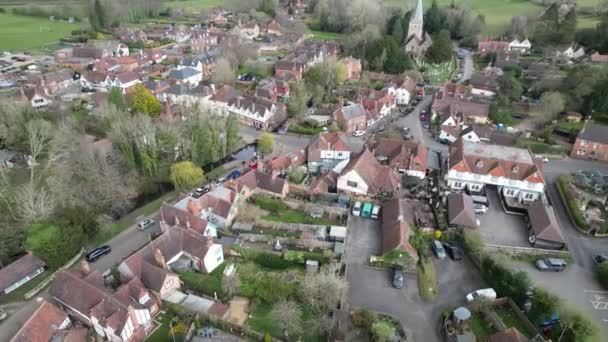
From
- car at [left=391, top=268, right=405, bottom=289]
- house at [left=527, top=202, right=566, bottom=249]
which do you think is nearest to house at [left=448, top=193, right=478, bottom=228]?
house at [left=527, top=202, right=566, bottom=249]

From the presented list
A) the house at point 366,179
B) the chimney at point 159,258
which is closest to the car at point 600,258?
the house at point 366,179

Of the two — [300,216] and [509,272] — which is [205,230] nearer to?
[300,216]

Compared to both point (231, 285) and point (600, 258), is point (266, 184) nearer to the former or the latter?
point (231, 285)

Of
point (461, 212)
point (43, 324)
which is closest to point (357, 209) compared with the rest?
point (461, 212)

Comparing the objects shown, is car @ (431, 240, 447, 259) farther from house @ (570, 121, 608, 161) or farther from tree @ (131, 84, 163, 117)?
tree @ (131, 84, 163, 117)

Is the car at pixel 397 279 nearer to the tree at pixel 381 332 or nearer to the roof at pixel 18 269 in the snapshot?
the tree at pixel 381 332

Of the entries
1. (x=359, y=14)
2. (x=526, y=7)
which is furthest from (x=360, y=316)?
(x=526, y=7)
